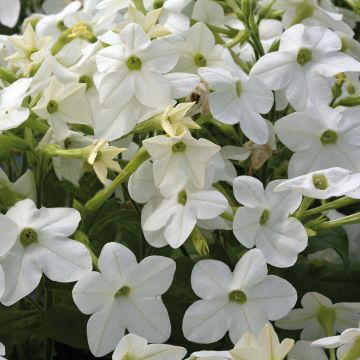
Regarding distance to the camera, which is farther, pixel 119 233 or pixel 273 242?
pixel 119 233

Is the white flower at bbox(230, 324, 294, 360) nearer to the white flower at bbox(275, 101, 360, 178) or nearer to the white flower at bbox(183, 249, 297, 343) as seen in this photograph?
the white flower at bbox(183, 249, 297, 343)

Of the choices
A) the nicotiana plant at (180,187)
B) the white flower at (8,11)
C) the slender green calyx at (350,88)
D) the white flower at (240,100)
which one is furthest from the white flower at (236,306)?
the white flower at (8,11)

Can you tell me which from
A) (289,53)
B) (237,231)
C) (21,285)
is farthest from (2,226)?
(289,53)

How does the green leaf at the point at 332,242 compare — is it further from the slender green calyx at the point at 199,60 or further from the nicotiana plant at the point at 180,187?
the slender green calyx at the point at 199,60

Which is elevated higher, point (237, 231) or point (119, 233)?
point (237, 231)

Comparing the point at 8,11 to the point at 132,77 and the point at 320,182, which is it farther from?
the point at 320,182

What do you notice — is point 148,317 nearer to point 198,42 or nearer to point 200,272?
point 200,272

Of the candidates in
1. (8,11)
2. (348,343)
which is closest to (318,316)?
(348,343)
